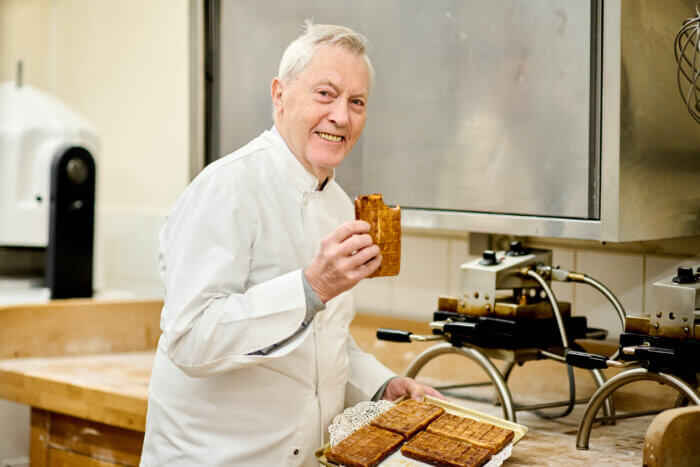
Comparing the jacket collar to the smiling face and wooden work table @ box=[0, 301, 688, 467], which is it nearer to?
the smiling face

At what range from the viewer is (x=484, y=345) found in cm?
183

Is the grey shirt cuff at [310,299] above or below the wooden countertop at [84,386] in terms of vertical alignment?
above

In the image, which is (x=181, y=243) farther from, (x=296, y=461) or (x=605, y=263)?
(x=605, y=263)

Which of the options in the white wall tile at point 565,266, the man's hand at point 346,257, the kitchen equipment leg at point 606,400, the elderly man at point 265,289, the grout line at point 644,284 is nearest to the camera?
the man's hand at point 346,257

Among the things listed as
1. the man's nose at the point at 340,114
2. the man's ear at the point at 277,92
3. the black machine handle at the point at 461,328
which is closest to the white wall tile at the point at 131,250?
the black machine handle at the point at 461,328

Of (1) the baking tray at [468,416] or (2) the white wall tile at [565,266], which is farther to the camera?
(2) the white wall tile at [565,266]

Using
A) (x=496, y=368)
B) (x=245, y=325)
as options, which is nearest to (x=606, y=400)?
(x=496, y=368)

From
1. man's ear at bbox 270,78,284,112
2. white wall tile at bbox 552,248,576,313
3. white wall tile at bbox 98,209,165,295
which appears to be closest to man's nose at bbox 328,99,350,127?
man's ear at bbox 270,78,284,112

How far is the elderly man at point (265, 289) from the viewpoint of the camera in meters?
1.33

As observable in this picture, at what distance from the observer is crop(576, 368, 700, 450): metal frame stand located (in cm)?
151

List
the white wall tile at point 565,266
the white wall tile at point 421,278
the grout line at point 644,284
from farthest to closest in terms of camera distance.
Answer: the white wall tile at point 421,278 → the white wall tile at point 565,266 → the grout line at point 644,284

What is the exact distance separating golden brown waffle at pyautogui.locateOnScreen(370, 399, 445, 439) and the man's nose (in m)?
0.56

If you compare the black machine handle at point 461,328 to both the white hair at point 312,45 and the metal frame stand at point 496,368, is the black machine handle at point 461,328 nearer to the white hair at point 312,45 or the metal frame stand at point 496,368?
the metal frame stand at point 496,368

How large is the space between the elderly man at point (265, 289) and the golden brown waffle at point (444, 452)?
23 cm
